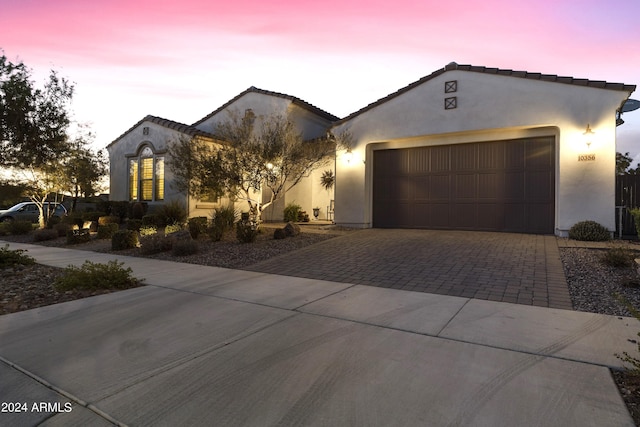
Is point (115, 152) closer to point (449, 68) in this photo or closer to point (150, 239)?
point (150, 239)

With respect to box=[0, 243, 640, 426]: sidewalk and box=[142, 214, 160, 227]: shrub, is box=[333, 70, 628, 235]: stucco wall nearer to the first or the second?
box=[142, 214, 160, 227]: shrub

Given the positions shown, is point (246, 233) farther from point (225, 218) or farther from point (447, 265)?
point (447, 265)

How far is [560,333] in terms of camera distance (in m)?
4.02

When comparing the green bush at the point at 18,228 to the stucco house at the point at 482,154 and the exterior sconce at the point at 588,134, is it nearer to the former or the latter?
the stucco house at the point at 482,154

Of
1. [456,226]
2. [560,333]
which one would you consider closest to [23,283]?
[560,333]

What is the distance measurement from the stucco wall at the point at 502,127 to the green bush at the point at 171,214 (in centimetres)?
675

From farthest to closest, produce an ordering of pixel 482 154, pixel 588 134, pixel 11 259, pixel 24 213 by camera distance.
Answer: pixel 24 213 → pixel 482 154 → pixel 588 134 → pixel 11 259

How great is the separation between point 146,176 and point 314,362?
1845 cm

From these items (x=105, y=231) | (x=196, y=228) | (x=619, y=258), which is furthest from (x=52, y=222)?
(x=619, y=258)

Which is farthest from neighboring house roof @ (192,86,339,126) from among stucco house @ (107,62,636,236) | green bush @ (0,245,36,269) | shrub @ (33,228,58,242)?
green bush @ (0,245,36,269)

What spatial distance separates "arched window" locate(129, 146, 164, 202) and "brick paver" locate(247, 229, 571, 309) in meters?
11.3

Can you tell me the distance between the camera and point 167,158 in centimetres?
1762

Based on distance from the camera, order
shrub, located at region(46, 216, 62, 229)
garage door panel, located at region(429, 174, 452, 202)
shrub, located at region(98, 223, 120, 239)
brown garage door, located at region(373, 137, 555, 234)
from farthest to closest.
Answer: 1. shrub, located at region(46, 216, 62, 229)
2. shrub, located at region(98, 223, 120, 239)
3. garage door panel, located at region(429, 174, 452, 202)
4. brown garage door, located at region(373, 137, 555, 234)

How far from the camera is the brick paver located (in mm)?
5973
